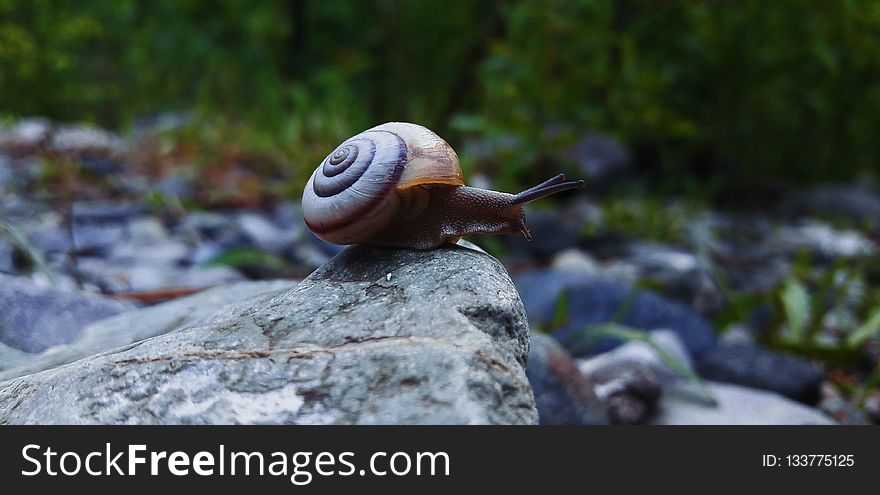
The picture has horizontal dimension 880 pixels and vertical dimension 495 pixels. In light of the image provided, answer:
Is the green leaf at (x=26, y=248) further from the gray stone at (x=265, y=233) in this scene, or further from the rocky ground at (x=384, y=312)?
the gray stone at (x=265, y=233)

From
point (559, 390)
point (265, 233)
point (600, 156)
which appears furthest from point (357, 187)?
point (600, 156)

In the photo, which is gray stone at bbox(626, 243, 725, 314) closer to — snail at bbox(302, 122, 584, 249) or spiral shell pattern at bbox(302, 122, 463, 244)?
snail at bbox(302, 122, 584, 249)

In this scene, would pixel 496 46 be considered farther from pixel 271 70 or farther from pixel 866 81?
pixel 866 81

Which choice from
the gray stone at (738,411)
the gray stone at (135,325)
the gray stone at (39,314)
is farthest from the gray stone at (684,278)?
the gray stone at (39,314)

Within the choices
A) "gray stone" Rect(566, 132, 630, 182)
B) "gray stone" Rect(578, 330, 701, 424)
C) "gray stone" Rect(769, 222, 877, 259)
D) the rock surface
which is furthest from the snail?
"gray stone" Rect(566, 132, 630, 182)

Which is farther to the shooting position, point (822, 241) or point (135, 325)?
point (822, 241)

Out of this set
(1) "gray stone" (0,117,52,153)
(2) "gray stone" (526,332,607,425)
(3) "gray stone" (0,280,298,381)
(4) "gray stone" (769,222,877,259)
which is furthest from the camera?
(4) "gray stone" (769,222,877,259)

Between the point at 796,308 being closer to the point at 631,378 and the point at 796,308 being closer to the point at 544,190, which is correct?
the point at 631,378
